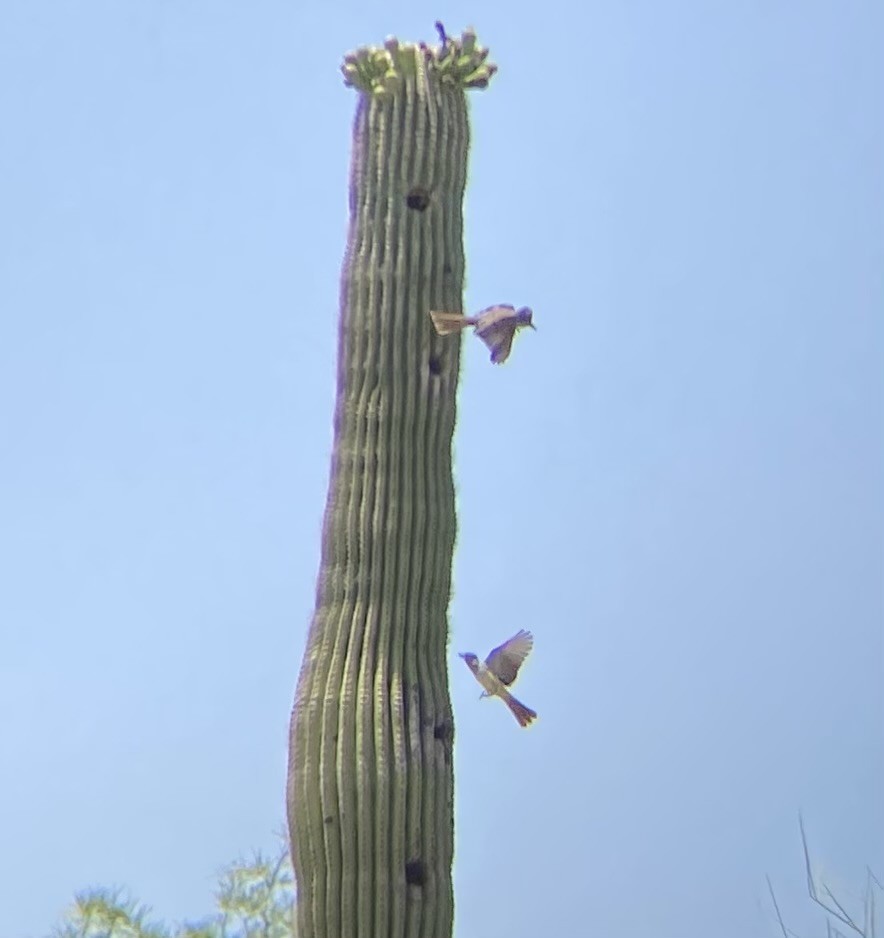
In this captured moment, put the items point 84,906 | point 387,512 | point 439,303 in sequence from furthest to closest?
point 84,906 → point 439,303 → point 387,512

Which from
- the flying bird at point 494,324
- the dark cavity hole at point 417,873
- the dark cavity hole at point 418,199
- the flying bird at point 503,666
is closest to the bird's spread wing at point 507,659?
the flying bird at point 503,666

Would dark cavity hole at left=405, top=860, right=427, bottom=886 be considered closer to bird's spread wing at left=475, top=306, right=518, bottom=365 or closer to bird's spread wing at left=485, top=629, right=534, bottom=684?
bird's spread wing at left=485, top=629, right=534, bottom=684

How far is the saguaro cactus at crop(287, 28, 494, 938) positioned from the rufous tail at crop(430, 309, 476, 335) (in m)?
0.07

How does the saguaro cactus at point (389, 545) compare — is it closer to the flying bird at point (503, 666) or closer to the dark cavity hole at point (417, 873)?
the dark cavity hole at point (417, 873)

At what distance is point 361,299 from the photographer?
4.68 metres

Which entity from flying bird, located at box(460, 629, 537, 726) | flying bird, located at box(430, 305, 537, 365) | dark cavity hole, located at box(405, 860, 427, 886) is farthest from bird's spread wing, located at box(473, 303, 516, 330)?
dark cavity hole, located at box(405, 860, 427, 886)

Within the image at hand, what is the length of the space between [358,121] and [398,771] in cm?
232

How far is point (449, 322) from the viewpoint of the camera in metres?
4.63

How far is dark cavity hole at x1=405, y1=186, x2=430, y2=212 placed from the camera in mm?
4824

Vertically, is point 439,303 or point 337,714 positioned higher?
point 439,303

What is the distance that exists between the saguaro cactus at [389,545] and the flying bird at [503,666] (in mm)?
196

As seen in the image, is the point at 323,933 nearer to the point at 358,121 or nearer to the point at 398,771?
the point at 398,771

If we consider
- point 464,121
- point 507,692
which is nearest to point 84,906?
point 507,692

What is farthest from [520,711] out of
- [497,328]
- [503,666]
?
[497,328]
